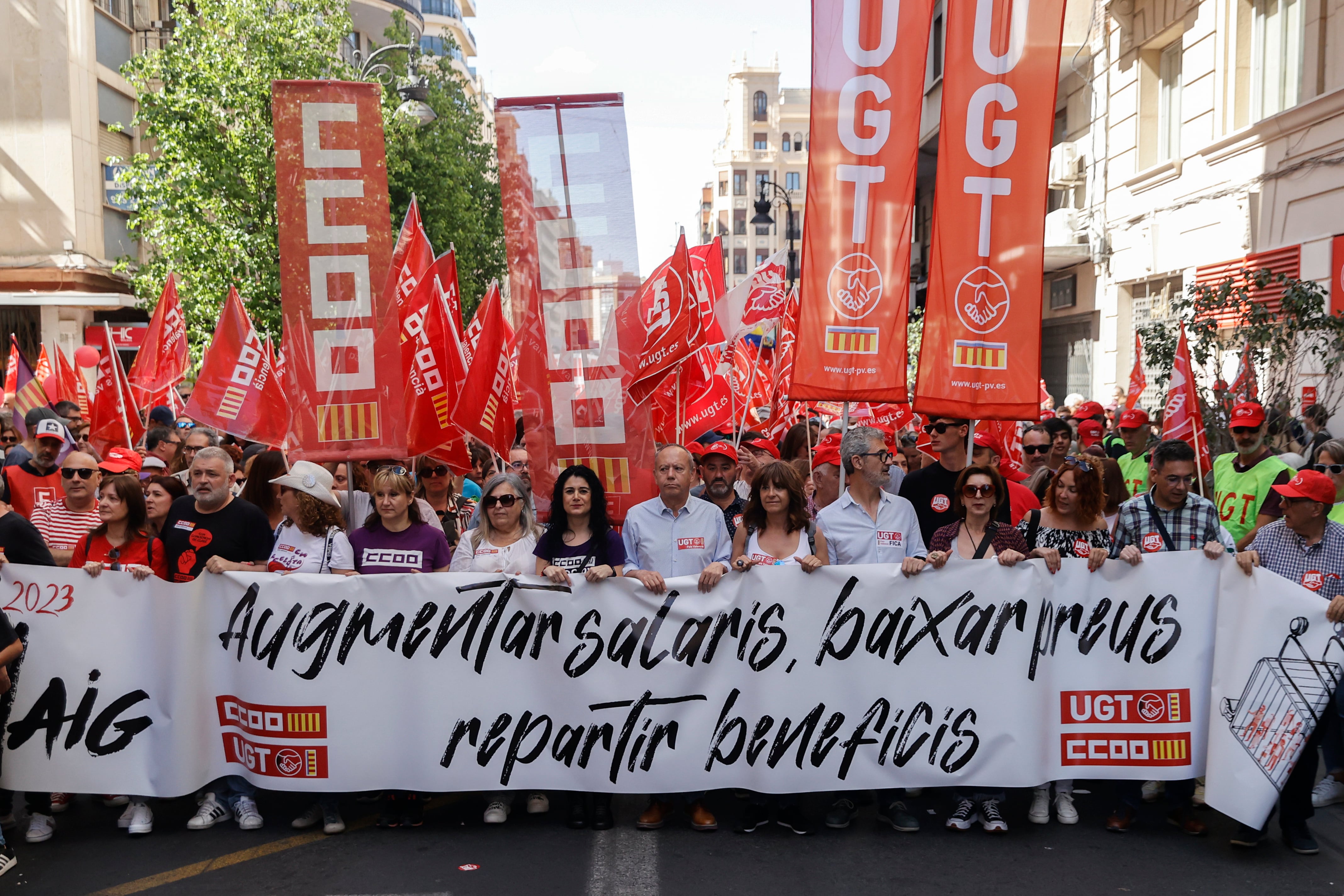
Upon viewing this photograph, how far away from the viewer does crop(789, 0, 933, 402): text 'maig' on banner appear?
7.08m

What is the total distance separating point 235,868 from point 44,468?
504cm

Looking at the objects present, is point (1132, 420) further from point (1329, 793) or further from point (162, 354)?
point (162, 354)

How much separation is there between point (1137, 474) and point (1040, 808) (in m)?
4.24

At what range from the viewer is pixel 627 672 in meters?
5.49

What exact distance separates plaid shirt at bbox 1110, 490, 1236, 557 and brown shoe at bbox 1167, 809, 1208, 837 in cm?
119

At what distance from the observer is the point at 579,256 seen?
706 centimetres

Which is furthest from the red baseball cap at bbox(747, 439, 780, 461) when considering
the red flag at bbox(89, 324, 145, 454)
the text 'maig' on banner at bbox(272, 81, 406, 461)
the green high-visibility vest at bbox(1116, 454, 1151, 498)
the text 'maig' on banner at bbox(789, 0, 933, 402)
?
the red flag at bbox(89, 324, 145, 454)

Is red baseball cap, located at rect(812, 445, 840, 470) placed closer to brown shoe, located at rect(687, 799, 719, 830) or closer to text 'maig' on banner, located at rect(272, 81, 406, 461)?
text 'maig' on banner, located at rect(272, 81, 406, 461)

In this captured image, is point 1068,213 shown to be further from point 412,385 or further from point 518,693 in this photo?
point 518,693

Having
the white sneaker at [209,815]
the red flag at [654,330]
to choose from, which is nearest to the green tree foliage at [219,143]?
the red flag at [654,330]

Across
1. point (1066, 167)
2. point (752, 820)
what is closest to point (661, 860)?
point (752, 820)

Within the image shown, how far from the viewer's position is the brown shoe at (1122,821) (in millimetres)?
5328

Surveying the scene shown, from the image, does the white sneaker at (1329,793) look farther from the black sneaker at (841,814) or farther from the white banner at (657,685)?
the black sneaker at (841,814)

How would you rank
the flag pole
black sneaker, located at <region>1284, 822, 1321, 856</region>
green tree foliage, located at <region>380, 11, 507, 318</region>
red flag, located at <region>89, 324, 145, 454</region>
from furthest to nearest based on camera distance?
green tree foliage, located at <region>380, 11, 507, 318</region>, red flag, located at <region>89, 324, 145, 454</region>, the flag pole, black sneaker, located at <region>1284, 822, 1321, 856</region>
